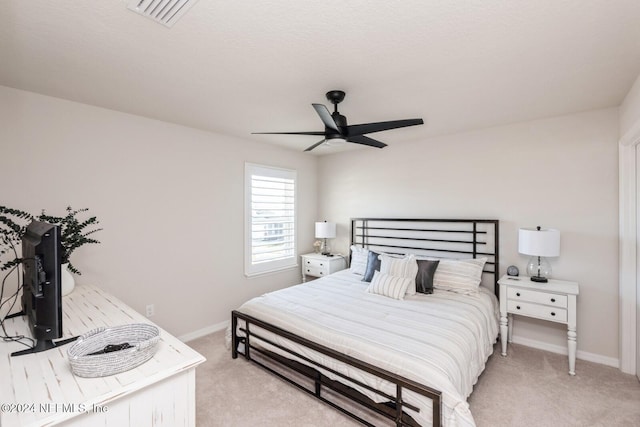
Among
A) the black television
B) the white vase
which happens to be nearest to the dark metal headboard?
the white vase

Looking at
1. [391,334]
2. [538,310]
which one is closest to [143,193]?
[391,334]

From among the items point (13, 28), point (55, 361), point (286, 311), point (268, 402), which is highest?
point (13, 28)

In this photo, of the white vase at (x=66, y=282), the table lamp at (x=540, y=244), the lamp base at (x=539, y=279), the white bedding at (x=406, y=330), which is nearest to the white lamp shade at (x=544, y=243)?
the table lamp at (x=540, y=244)

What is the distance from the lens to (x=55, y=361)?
122cm

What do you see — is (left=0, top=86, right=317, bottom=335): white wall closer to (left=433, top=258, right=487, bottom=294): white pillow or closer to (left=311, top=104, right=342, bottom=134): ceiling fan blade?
(left=311, top=104, right=342, bottom=134): ceiling fan blade

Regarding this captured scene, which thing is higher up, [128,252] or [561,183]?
[561,183]

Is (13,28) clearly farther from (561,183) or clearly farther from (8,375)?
(561,183)

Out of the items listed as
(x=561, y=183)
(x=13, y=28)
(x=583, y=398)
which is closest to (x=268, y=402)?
(x=583, y=398)

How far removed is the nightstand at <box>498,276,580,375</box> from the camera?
2.69 metres

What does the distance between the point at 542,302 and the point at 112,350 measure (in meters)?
3.43

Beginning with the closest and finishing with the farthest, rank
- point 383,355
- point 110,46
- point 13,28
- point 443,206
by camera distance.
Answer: point 13,28
point 110,46
point 383,355
point 443,206

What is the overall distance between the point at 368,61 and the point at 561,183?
8.54 feet

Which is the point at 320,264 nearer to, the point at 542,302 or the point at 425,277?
the point at 425,277

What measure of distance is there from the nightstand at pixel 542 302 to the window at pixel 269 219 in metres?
2.96
